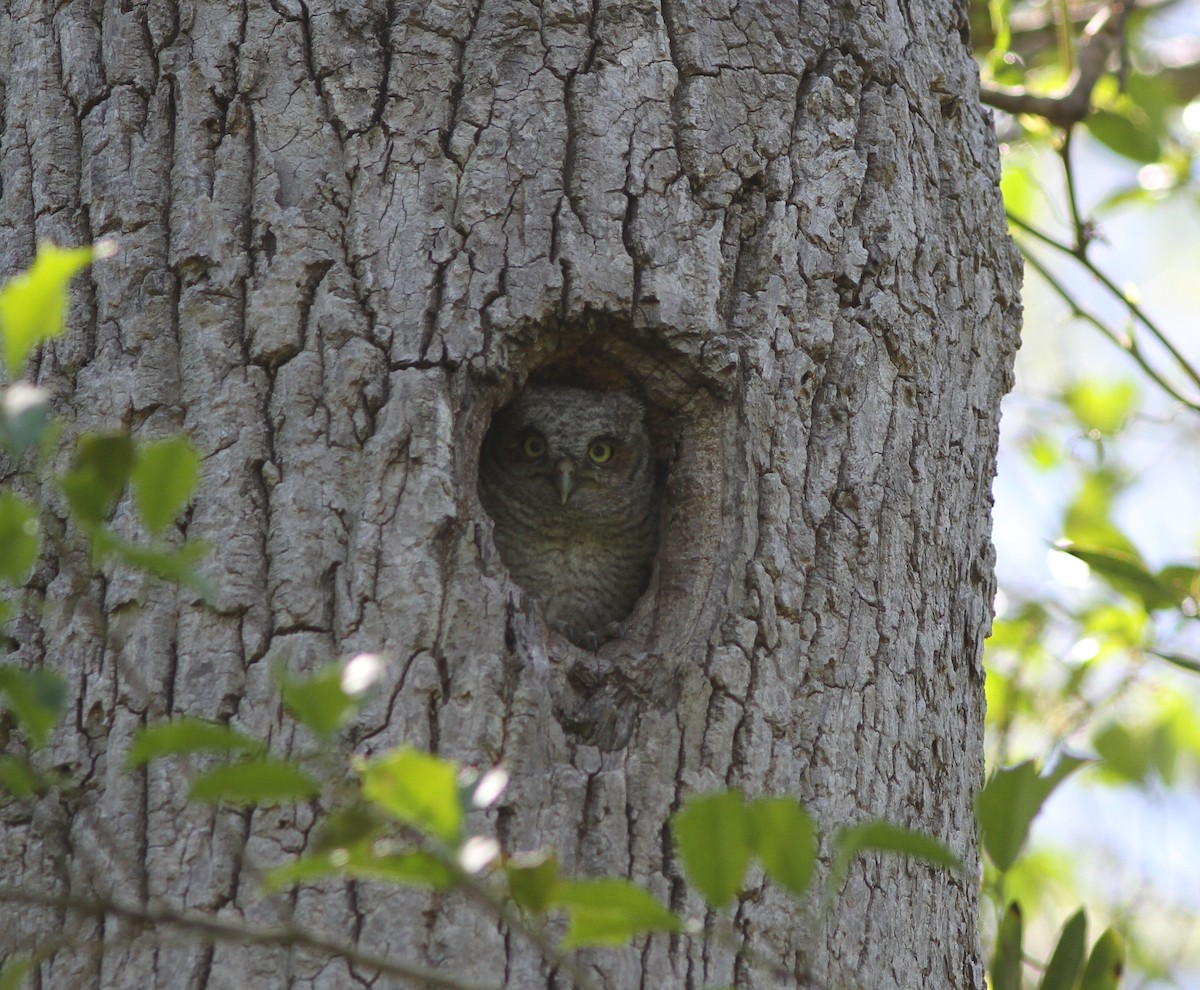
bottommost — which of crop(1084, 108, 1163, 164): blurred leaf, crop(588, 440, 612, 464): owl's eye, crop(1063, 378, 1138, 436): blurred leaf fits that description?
crop(588, 440, 612, 464): owl's eye

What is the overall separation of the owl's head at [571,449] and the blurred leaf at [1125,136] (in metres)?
1.71

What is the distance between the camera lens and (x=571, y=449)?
12.3ft

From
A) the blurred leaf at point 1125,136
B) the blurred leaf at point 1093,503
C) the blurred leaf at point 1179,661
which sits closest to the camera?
the blurred leaf at point 1179,661

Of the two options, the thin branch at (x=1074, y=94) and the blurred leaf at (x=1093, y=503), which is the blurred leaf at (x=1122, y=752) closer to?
the blurred leaf at (x=1093, y=503)

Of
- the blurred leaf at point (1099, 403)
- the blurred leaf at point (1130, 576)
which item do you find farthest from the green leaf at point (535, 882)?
the blurred leaf at point (1099, 403)

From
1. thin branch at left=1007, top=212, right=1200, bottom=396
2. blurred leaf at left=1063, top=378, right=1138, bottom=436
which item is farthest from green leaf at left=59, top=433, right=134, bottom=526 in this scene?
blurred leaf at left=1063, top=378, right=1138, bottom=436

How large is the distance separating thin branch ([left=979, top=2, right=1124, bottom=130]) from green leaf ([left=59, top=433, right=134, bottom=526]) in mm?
3364

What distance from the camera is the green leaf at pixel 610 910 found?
1.26 meters

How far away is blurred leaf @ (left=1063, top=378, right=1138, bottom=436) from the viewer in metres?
5.60

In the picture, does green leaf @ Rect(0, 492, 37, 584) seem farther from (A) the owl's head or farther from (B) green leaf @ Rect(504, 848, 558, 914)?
(A) the owl's head

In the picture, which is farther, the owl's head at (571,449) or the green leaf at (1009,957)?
the owl's head at (571,449)

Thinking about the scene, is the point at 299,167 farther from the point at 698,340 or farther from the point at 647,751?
the point at 647,751

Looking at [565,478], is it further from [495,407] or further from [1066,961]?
[1066,961]

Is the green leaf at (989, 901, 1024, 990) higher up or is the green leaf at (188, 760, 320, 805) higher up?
the green leaf at (188, 760, 320, 805)
